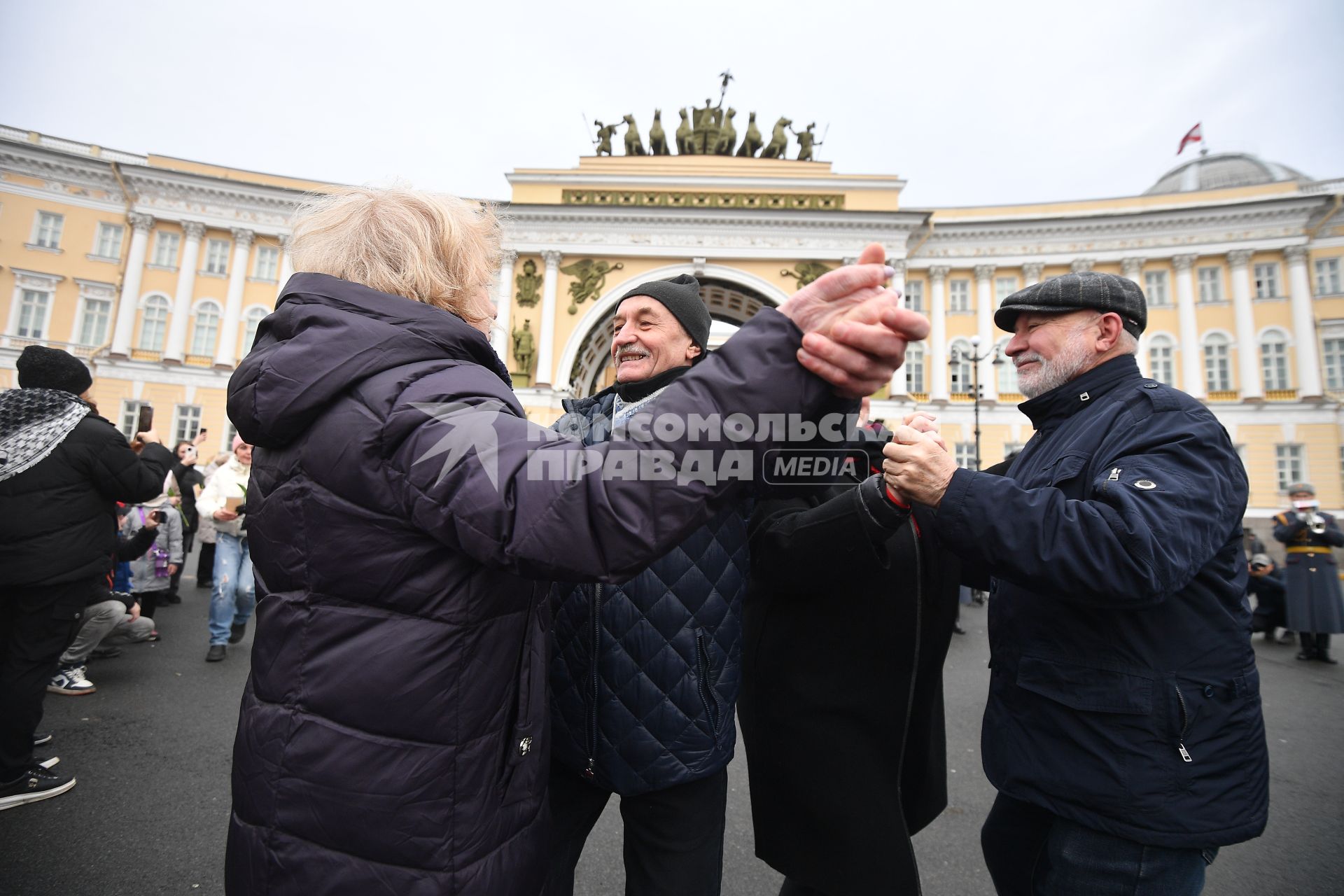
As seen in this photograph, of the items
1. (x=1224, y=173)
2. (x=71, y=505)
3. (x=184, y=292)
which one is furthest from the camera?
(x=1224, y=173)

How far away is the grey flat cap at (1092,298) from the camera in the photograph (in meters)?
2.04

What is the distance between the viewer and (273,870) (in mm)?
1237

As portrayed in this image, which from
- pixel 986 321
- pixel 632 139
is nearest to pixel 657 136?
pixel 632 139

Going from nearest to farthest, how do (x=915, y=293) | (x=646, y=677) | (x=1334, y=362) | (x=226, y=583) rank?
(x=646, y=677) < (x=226, y=583) < (x=1334, y=362) < (x=915, y=293)

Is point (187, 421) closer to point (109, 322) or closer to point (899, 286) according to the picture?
point (109, 322)

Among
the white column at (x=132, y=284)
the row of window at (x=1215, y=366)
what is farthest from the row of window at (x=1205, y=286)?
the white column at (x=132, y=284)

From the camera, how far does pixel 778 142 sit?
2773cm

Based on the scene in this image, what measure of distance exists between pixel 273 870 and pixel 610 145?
31.4m

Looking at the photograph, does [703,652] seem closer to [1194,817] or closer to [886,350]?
[886,350]

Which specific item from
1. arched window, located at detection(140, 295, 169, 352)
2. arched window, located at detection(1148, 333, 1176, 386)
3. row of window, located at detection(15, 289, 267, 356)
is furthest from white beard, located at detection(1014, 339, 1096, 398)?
arched window, located at detection(140, 295, 169, 352)

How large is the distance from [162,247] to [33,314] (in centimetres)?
572

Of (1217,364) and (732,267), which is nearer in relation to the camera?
(732,267)

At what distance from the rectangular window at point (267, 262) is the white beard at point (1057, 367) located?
112 feet

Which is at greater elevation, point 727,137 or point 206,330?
point 727,137
